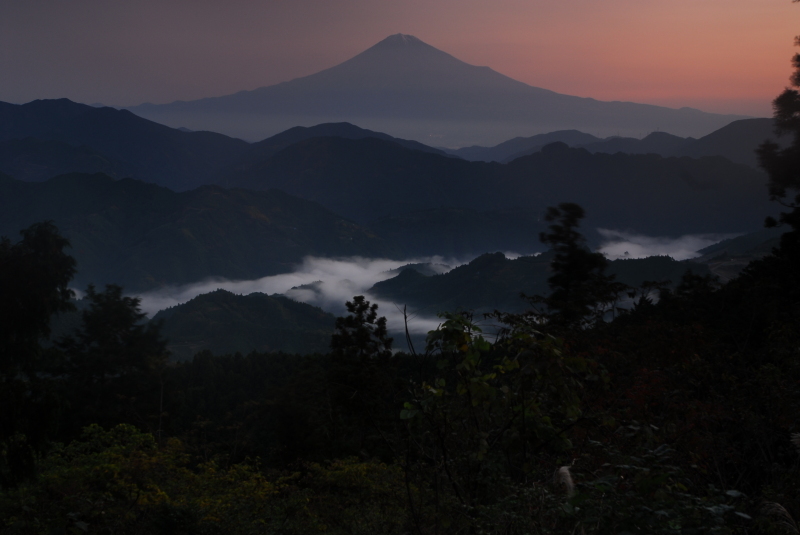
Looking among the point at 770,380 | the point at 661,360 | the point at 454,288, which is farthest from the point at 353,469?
the point at 454,288

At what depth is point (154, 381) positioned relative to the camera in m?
23.7

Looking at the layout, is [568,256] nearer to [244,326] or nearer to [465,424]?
[465,424]

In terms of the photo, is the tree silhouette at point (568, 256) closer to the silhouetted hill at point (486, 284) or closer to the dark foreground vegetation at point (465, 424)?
the dark foreground vegetation at point (465, 424)

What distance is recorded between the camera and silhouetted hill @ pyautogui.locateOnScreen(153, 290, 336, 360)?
98188 millimetres

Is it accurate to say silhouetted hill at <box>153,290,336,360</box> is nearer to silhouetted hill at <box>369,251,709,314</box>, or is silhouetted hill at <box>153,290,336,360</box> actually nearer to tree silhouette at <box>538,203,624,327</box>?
silhouetted hill at <box>369,251,709,314</box>

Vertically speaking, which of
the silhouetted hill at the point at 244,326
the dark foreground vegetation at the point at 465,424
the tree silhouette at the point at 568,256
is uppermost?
the tree silhouette at the point at 568,256

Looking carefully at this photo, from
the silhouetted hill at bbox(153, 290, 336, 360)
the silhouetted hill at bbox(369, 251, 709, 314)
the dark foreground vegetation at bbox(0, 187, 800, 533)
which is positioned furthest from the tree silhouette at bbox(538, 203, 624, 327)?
the silhouetted hill at bbox(369, 251, 709, 314)

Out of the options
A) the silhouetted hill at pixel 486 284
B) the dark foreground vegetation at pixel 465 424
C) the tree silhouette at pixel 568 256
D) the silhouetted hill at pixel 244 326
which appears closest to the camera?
the dark foreground vegetation at pixel 465 424

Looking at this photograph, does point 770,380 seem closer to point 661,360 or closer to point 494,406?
point 661,360

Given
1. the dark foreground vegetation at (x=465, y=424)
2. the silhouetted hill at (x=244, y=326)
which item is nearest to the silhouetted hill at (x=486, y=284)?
the silhouetted hill at (x=244, y=326)

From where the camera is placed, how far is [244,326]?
107750 mm

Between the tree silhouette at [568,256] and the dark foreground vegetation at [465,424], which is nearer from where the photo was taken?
the dark foreground vegetation at [465,424]

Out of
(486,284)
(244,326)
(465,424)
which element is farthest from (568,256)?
(486,284)

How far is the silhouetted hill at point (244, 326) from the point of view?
322 ft
